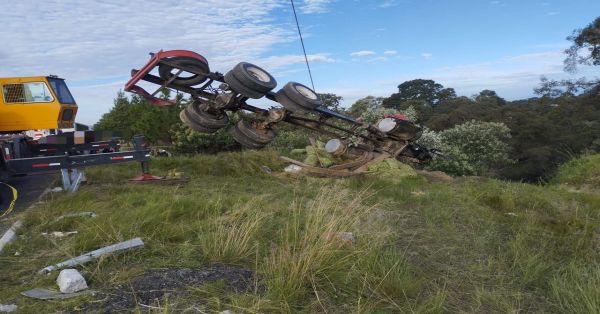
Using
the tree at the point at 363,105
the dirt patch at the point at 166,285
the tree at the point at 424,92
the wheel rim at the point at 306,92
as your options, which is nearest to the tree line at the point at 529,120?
the tree at the point at 363,105

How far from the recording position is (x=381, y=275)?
397 cm

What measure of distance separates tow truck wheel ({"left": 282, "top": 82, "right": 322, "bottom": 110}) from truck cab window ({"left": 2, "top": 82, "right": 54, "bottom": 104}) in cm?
674

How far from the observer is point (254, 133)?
9.82 meters

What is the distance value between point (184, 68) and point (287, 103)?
6.22 feet

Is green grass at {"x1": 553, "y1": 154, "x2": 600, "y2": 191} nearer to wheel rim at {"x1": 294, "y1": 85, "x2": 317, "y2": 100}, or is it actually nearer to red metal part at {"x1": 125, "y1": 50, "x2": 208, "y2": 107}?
wheel rim at {"x1": 294, "y1": 85, "x2": 317, "y2": 100}

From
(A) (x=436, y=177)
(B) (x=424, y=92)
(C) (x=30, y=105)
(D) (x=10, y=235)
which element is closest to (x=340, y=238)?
(D) (x=10, y=235)

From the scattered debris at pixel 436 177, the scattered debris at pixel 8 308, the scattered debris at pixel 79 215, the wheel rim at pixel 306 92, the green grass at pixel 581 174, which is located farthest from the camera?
the green grass at pixel 581 174

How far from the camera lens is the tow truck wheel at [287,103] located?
9336 millimetres

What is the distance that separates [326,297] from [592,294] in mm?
1836

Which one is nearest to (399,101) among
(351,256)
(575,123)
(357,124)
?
(575,123)

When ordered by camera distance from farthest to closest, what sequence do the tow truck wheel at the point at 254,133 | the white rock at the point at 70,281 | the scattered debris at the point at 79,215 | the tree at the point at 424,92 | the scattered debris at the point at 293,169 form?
1. the tree at the point at 424,92
2. the scattered debris at the point at 293,169
3. the tow truck wheel at the point at 254,133
4. the scattered debris at the point at 79,215
5. the white rock at the point at 70,281

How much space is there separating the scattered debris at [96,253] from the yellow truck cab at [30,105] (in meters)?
9.33

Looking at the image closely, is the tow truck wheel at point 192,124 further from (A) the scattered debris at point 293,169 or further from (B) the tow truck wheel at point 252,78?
(A) the scattered debris at point 293,169

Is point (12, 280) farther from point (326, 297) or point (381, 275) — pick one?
point (381, 275)
